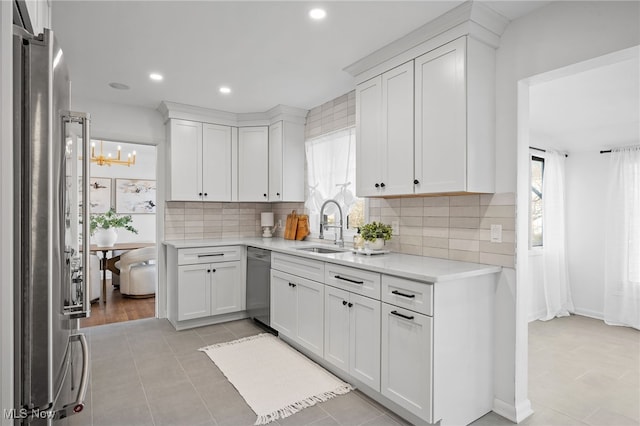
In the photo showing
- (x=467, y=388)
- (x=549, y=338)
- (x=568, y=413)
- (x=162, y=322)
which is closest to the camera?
(x=467, y=388)

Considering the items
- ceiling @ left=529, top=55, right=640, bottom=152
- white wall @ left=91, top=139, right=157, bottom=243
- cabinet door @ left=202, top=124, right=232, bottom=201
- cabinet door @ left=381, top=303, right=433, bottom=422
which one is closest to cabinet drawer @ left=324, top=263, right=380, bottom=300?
cabinet door @ left=381, top=303, right=433, bottom=422

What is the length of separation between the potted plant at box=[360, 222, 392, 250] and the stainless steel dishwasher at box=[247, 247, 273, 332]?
1174mm

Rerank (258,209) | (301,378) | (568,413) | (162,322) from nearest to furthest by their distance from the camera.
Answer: (568,413) → (301,378) → (162,322) → (258,209)

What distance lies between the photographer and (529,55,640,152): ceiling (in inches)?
113

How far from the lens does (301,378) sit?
276 cm

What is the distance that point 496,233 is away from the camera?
2365 millimetres

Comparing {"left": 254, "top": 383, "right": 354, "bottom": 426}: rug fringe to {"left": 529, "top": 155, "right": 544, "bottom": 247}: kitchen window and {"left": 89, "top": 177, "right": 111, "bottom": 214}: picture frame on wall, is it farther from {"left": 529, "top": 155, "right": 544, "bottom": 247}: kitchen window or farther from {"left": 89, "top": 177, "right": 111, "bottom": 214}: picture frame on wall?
{"left": 89, "top": 177, "right": 111, "bottom": 214}: picture frame on wall

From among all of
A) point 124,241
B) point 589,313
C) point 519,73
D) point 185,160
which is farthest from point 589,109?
point 124,241

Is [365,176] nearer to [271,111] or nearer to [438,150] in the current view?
[438,150]

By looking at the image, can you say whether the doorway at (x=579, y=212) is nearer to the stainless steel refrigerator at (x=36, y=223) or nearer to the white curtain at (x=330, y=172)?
the white curtain at (x=330, y=172)

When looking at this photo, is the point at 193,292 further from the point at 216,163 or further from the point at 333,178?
the point at 333,178

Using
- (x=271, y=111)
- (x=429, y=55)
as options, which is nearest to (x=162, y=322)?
(x=271, y=111)

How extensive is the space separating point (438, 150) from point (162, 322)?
3574 millimetres

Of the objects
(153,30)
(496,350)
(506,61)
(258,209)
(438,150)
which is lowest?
(496,350)
